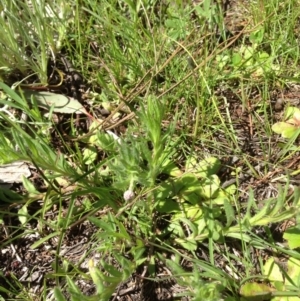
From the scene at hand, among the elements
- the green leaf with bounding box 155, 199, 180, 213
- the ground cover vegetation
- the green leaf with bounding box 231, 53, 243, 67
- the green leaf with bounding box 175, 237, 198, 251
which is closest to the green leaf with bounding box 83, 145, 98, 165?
the ground cover vegetation

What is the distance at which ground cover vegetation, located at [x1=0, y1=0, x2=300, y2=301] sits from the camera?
1278 mm

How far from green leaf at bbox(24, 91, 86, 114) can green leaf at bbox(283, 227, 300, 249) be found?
74cm

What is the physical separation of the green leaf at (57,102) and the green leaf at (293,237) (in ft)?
2.43

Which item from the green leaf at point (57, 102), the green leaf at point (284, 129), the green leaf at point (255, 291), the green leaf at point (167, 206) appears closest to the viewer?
the green leaf at point (255, 291)

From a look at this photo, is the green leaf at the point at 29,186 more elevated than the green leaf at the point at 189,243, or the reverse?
the green leaf at the point at 29,186

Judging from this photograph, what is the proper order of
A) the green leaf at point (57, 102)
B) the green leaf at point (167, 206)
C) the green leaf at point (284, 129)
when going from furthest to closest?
1. the green leaf at point (57, 102)
2. the green leaf at point (284, 129)
3. the green leaf at point (167, 206)

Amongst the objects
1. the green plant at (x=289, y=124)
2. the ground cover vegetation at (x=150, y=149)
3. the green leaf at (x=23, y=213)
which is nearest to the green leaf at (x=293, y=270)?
the ground cover vegetation at (x=150, y=149)

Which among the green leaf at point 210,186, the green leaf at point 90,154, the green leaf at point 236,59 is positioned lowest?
the green leaf at point 210,186

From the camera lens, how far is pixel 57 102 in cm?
163

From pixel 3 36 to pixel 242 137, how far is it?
80 cm

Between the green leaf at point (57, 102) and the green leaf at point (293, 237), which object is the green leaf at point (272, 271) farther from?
the green leaf at point (57, 102)

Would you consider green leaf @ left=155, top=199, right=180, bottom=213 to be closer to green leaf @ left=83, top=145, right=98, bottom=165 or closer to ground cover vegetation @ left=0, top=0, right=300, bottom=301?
ground cover vegetation @ left=0, top=0, right=300, bottom=301

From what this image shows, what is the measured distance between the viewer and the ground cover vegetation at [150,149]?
128cm

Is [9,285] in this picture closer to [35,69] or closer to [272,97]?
[35,69]
